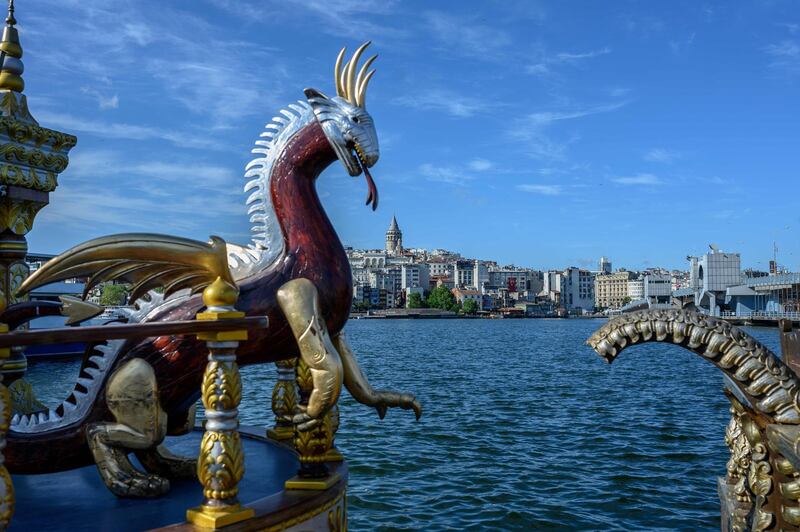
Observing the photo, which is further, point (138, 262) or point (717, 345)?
point (138, 262)

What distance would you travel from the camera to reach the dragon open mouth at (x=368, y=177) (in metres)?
4.82

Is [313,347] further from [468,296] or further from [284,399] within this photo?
[468,296]

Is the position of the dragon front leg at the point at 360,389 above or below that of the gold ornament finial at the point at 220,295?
below

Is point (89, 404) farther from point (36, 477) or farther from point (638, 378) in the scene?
point (638, 378)

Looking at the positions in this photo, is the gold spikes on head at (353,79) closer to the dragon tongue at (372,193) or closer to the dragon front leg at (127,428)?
the dragon tongue at (372,193)

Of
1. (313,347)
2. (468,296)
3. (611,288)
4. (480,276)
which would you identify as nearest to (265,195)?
(313,347)

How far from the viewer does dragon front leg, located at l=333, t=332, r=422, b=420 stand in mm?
5141

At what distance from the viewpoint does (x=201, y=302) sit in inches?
167

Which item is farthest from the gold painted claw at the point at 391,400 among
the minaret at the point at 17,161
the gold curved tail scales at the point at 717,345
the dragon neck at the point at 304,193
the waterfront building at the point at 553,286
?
the waterfront building at the point at 553,286

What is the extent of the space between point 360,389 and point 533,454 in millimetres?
8193

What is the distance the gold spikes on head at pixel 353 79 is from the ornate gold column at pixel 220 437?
223 centimetres

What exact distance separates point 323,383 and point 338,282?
0.72 metres

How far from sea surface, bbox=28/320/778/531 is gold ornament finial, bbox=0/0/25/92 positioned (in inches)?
234

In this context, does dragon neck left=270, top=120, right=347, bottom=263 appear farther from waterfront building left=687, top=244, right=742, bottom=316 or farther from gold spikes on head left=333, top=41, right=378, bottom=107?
waterfront building left=687, top=244, right=742, bottom=316
